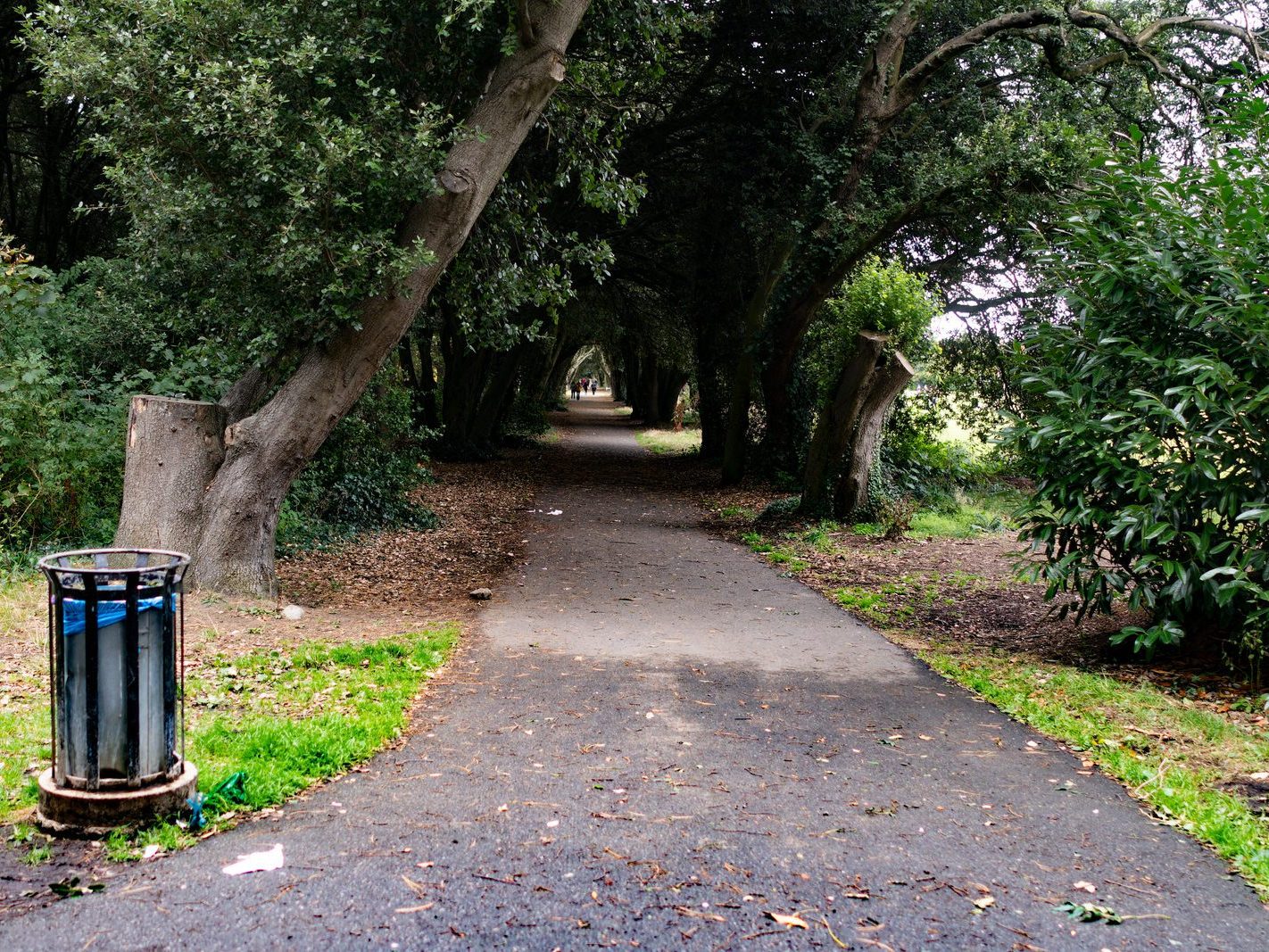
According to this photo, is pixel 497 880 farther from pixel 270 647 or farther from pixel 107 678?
pixel 270 647

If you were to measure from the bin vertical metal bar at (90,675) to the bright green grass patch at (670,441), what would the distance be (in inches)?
936

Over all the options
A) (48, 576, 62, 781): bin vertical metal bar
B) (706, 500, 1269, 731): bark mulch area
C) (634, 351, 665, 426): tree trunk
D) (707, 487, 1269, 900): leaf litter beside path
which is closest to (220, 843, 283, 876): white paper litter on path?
(48, 576, 62, 781): bin vertical metal bar

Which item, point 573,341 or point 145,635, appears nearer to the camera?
point 145,635

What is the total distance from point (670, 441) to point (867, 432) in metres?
19.5

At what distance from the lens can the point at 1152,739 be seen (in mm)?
5586

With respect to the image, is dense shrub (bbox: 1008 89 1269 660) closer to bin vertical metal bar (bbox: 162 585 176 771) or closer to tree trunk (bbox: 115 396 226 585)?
bin vertical metal bar (bbox: 162 585 176 771)

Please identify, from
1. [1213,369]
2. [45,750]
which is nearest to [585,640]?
[45,750]

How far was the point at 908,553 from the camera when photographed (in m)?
12.4

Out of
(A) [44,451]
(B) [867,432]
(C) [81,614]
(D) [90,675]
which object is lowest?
(D) [90,675]

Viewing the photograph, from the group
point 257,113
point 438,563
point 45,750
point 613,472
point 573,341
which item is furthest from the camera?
point 573,341

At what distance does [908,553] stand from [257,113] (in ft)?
29.2

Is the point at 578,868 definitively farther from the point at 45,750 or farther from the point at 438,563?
the point at 438,563

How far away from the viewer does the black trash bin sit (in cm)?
386

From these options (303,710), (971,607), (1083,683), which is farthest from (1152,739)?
(303,710)
